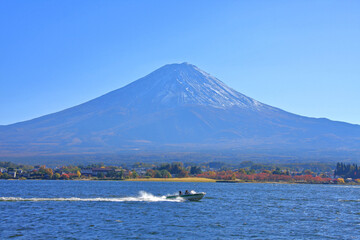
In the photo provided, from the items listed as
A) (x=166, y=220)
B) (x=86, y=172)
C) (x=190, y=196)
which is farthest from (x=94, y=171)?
(x=166, y=220)

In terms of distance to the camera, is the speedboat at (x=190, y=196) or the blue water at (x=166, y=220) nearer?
the blue water at (x=166, y=220)

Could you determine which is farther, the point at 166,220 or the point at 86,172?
the point at 86,172

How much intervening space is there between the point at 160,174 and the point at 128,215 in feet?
378

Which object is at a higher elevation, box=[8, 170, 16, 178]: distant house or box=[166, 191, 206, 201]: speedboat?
box=[8, 170, 16, 178]: distant house

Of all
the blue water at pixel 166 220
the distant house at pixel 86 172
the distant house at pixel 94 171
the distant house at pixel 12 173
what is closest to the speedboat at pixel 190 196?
the blue water at pixel 166 220

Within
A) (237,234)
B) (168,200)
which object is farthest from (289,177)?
(237,234)

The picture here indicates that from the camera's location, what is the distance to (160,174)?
169250 millimetres

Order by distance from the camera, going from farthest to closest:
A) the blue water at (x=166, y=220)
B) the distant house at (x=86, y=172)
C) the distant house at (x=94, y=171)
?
the distant house at (x=86, y=172) < the distant house at (x=94, y=171) < the blue water at (x=166, y=220)

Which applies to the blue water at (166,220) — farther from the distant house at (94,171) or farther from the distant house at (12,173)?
the distant house at (94,171)

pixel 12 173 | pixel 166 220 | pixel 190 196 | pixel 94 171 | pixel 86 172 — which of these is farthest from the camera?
pixel 94 171

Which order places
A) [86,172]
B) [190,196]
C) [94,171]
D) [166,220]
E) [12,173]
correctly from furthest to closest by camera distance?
[94,171]
[86,172]
[12,173]
[190,196]
[166,220]

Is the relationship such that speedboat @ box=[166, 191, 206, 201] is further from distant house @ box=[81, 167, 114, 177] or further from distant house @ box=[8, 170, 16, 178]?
distant house @ box=[8, 170, 16, 178]

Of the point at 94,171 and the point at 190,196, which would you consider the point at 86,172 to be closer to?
the point at 94,171

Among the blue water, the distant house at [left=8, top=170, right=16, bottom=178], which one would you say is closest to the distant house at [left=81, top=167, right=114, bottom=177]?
the distant house at [left=8, top=170, right=16, bottom=178]
